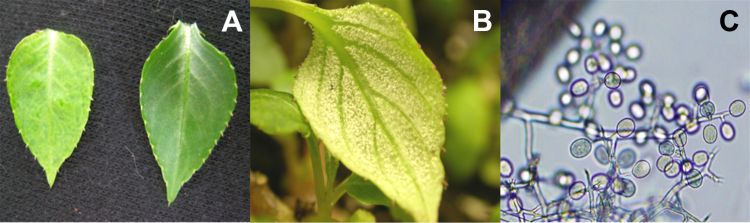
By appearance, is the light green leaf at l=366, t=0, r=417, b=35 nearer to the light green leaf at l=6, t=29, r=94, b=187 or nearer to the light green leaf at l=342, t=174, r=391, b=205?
the light green leaf at l=342, t=174, r=391, b=205

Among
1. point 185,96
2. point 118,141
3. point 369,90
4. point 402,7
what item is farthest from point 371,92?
point 118,141

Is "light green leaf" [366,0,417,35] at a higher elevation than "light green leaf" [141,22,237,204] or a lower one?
higher

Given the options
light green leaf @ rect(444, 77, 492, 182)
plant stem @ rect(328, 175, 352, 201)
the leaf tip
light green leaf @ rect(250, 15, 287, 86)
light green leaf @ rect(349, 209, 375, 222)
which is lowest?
light green leaf @ rect(349, 209, 375, 222)

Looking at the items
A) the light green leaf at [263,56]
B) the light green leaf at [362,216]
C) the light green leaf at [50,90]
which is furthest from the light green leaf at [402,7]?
the light green leaf at [50,90]

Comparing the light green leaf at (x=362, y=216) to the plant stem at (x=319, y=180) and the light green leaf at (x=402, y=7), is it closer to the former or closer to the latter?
the plant stem at (x=319, y=180)

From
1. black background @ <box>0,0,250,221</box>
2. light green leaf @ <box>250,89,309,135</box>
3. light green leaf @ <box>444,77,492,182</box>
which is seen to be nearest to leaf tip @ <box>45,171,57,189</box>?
black background @ <box>0,0,250,221</box>

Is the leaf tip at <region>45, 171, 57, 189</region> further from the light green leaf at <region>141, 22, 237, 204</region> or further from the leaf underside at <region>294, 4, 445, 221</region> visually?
the leaf underside at <region>294, 4, 445, 221</region>
